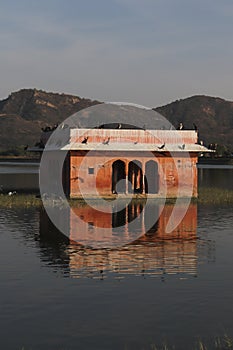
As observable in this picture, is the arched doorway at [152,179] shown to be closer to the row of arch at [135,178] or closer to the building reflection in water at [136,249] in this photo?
the row of arch at [135,178]

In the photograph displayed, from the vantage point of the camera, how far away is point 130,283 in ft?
67.9

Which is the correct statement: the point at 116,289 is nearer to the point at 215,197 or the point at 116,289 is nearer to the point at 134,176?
the point at 215,197

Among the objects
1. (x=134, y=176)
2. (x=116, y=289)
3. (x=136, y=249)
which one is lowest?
(x=116, y=289)

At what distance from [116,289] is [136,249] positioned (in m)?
7.27

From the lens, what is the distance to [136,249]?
2706 centimetres

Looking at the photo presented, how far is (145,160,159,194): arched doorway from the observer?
53200 millimetres

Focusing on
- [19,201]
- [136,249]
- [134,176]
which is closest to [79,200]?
[19,201]

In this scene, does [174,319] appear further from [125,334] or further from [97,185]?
[97,185]

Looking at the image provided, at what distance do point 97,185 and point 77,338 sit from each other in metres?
35.7

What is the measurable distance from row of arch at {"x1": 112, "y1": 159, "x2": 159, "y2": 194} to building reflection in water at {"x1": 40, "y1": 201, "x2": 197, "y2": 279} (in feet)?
43.0

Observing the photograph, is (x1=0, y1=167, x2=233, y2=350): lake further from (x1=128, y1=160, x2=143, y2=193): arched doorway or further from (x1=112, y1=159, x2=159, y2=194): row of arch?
(x1=128, y1=160, x2=143, y2=193): arched doorway

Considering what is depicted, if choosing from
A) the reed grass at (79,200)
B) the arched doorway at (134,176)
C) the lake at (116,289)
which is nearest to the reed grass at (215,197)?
the reed grass at (79,200)

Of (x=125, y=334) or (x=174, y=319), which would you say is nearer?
(x=125, y=334)

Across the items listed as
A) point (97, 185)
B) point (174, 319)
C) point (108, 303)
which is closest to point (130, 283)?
point (108, 303)
